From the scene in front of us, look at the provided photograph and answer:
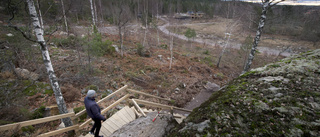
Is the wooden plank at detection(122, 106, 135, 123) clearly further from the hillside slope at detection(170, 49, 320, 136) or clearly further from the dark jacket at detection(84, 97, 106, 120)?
the hillside slope at detection(170, 49, 320, 136)

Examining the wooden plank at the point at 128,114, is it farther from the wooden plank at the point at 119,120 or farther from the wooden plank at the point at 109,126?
the wooden plank at the point at 109,126

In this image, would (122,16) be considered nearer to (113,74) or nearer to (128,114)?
(113,74)

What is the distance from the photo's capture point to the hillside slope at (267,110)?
2305mm

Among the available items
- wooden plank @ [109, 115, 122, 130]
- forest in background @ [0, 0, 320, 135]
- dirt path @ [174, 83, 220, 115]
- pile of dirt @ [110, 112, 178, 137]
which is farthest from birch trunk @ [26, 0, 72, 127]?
dirt path @ [174, 83, 220, 115]

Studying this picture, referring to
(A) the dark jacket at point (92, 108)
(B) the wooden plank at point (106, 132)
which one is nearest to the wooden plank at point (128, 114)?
(B) the wooden plank at point (106, 132)

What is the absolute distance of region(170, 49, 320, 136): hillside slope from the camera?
2.30 metres

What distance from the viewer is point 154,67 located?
1484 centimetres

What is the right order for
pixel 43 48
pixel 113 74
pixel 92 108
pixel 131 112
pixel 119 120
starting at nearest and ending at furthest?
pixel 92 108 → pixel 43 48 → pixel 119 120 → pixel 131 112 → pixel 113 74

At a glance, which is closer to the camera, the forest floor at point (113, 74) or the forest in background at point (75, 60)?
the forest in background at point (75, 60)

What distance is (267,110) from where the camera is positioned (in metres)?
2.71

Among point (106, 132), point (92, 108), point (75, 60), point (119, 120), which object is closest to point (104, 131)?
point (106, 132)

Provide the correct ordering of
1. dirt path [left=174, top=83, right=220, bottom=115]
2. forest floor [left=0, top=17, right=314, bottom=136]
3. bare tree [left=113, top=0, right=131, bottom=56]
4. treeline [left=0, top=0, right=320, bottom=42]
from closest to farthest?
forest floor [left=0, top=17, right=314, bottom=136] < dirt path [left=174, top=83, right=220, bottom=115] < treeline [left=0, top=0, right=320, bottom=42] < bare tree [left=113, top=0, right=131, bottom=56]

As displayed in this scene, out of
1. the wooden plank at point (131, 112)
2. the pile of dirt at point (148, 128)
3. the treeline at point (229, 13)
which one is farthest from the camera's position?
the treeline at point (229, 13)

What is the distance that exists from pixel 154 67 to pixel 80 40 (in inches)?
298
